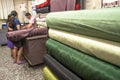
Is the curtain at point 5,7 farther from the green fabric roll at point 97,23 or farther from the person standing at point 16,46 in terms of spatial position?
the green fabric roll at point 97,23

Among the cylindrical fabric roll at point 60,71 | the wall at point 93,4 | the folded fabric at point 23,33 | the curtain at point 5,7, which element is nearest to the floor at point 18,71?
the folded fabric at point 23,33

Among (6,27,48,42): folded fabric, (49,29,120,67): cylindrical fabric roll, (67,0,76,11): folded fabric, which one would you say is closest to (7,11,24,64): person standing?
(6,27,48,42): folded fabric

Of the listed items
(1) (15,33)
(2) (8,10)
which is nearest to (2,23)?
(2) (8,10)

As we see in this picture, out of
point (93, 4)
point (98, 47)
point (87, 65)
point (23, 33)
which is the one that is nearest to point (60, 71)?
point (87, 65)

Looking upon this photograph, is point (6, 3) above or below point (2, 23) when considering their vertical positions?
above

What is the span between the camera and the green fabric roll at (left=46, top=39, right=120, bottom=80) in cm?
79

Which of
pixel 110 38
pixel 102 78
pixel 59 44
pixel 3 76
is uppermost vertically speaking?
pixel 110 38

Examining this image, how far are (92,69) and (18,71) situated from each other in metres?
2.26

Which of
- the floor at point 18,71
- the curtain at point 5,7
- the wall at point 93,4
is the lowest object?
the floor at point 18,71

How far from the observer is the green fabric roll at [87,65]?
31.1 inches

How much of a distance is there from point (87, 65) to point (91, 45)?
149 millimetres

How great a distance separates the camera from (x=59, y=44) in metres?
1.47

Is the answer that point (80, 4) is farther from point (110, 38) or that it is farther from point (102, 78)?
point (102, 78)

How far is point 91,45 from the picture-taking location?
942 mm
